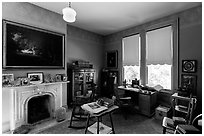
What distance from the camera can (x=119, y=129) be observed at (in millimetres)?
2688

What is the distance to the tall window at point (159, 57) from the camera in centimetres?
366

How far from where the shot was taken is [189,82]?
3.13 meters

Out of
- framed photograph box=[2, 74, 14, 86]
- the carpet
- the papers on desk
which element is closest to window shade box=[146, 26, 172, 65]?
the carpet

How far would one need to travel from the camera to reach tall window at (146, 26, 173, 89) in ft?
12.0

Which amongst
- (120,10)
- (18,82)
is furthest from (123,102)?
(18,82)

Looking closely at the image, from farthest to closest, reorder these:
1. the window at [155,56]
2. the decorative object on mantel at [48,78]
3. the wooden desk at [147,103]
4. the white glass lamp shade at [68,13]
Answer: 1. the window at [155,56]
2. the wooden desk at [147,103]
3. the decorative object on mantel at [48,78]
4. the white glass lamp shade at [68,13]

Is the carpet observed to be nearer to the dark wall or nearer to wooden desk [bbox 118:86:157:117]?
wooden desk [bbox 118:86:157:117]

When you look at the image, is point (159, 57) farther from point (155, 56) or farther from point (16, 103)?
point (16, 103)

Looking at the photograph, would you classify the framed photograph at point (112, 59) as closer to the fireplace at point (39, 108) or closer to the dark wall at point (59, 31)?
the dark wall at point (59, 31)

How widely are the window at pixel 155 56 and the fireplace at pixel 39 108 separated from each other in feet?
10.0

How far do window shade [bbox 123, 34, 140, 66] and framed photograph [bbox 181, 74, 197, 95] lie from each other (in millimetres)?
1658

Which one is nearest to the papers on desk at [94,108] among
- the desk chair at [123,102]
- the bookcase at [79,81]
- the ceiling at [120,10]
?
the desk chair at [123,102]

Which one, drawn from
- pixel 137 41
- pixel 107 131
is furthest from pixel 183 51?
pixel 107 131

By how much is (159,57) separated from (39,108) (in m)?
4.03
